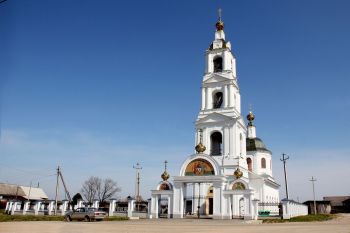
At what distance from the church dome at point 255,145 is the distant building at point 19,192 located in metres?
44.5

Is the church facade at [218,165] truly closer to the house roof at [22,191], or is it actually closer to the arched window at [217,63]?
the arched window at [217,63]

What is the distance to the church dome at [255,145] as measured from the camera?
163ft

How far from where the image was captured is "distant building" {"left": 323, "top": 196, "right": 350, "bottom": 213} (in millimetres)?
74406

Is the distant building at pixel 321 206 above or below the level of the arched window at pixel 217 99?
below

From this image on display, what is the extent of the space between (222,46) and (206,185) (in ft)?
52.5

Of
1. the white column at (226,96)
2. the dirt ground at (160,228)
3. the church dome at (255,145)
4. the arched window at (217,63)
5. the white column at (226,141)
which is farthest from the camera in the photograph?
the church dome at (255,145)

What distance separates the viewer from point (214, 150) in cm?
3766

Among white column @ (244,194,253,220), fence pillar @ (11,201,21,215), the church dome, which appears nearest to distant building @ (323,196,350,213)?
the church dome

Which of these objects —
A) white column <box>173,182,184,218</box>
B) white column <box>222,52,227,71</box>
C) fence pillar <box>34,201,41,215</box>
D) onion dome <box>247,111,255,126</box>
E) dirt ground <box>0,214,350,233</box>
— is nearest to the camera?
dirt ground <box>0,214,350,233</box>

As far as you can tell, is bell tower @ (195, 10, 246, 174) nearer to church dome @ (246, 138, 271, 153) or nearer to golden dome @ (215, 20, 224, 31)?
golden dome @ (215, 20, 224, 31)

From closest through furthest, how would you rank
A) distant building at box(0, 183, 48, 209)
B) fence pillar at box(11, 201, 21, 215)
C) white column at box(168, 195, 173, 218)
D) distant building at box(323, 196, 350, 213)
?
white column at box(168, 195, 173, 218) → fence pillar at box(11, 201, 21, 215) → distant building at box(0, 183, 48, 209) → distant building at box(323, 196, 350, 213)

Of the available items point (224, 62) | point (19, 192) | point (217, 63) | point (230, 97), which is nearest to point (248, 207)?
point (230, 97)

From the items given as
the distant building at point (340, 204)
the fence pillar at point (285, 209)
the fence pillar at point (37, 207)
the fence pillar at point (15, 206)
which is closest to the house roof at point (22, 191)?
the fence pillar at point (15, 206)

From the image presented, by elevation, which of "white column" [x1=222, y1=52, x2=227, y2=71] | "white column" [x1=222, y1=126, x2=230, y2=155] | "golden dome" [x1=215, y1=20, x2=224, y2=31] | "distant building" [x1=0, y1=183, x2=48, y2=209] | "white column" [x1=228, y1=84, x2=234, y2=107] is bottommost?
"distant building" [x1=0, y1=183, x2=48, y2=209]
